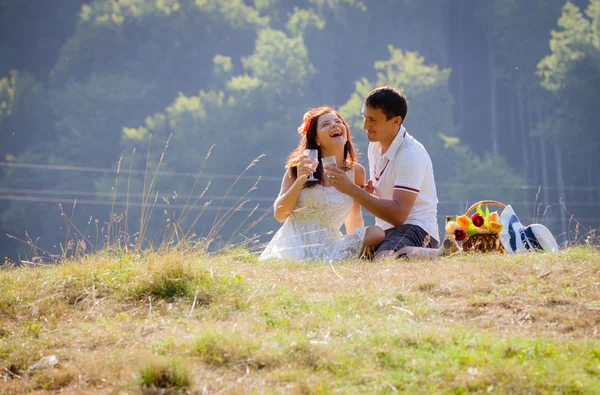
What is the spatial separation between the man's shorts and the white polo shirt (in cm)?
8

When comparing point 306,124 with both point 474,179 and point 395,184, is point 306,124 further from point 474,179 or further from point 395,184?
point 474,179

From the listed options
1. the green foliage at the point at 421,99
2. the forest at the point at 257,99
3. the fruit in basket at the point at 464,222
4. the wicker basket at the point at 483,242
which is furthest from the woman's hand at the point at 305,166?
the green foliage at the point at 421,99

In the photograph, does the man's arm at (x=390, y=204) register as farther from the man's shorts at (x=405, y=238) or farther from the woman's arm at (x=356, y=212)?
the woman's arm at (x=356, y=212)

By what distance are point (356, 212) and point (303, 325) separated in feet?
9.17

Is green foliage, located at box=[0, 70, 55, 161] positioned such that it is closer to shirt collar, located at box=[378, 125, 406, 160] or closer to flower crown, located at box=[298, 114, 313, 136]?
flower crown, located at box=[298, 114, 313, 136]

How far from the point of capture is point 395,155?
686cm

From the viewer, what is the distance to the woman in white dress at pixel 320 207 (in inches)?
260

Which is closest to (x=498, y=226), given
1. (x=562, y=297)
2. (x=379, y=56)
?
(x=562, y=297)

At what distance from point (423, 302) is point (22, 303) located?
7.74 feet

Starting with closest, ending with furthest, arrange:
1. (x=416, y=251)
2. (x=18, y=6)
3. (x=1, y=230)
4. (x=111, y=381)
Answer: (x=111, y=381) → (x=416, y=251) → (x=1, y=230) → (x=18, y=6)

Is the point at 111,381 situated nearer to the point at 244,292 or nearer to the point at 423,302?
the point at 244,292

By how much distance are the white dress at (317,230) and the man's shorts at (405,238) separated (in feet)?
0.67

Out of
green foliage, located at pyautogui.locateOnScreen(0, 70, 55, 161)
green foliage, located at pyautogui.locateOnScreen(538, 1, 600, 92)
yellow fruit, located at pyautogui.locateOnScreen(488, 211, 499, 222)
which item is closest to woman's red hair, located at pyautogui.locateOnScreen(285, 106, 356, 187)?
yellow fruit, located at pyautogui.locateOnScreen(488, 211, 499, 222)

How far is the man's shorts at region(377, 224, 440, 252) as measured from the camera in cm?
652
